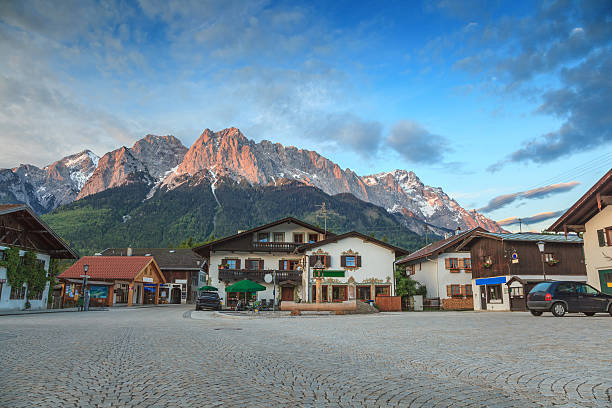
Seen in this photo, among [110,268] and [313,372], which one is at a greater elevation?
[110,268]

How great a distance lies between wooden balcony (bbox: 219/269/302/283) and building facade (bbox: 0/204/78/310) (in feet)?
48.9

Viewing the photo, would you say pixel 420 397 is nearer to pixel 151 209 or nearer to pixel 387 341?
pixel 387 341

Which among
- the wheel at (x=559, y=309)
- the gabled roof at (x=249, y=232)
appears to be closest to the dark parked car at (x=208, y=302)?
the gabled roof at (x=249, y=232)

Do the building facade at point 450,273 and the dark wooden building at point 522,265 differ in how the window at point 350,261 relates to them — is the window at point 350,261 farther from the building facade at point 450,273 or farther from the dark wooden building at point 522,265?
the dark wooden building at point 522,265

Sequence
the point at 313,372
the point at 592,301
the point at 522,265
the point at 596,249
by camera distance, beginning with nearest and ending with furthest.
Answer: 1. the point at 313,372
2. the point at 592,301
3. the point at 596,249
4. the point at 522,265

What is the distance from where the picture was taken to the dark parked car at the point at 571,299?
806 inches

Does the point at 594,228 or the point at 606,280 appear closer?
the point at 606,280

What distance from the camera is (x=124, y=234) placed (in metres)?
157

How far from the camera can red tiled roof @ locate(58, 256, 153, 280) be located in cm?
5131

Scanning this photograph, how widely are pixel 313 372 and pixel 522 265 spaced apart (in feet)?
114

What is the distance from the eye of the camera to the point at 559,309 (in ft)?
68.3

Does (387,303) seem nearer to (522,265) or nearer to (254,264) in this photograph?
(522,265)

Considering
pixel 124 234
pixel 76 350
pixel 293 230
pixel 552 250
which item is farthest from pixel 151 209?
pixel 76 350

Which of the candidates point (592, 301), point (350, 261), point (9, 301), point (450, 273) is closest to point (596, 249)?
point (592, 301)
